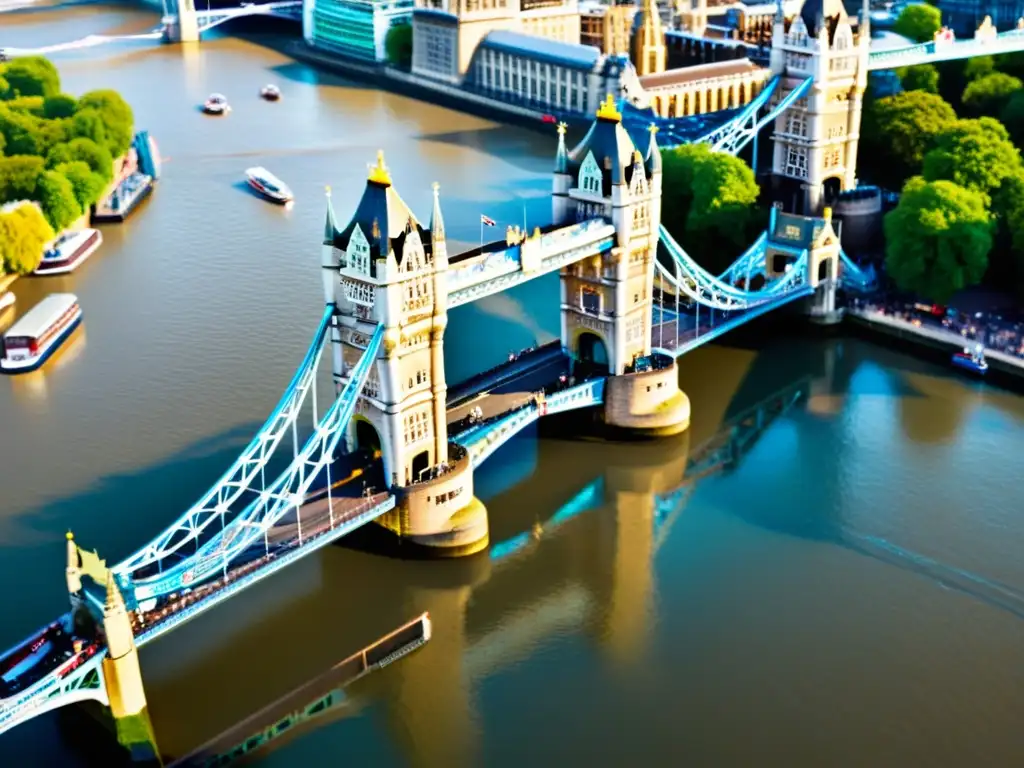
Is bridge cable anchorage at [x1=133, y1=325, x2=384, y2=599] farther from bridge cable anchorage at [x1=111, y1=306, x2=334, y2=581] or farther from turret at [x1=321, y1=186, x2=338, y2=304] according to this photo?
turret at [x1=321, y1=186, x2=338, y2=304]

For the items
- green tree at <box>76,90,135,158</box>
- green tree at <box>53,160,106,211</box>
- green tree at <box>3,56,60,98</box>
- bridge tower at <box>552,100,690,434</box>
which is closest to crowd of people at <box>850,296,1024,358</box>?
bridge tower at <box>552,100,690,434</box>

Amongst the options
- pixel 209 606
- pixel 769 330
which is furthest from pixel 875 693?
pixel 769 330

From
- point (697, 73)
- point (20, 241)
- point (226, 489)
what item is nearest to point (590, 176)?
point (226, 489)

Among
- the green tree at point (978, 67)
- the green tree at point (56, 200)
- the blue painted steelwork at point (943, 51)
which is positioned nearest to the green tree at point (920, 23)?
the green tree at point (978, 67)

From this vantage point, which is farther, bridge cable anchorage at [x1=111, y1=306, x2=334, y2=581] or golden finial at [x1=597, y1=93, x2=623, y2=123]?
golden finial at [x1=597, y1=93, x2=623, y2=123]

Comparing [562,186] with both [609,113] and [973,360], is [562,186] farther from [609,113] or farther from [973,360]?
[973,360]
